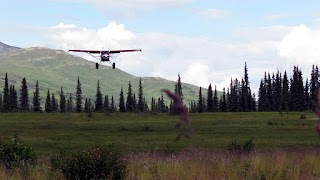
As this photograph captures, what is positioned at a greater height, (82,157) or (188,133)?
(188,133)

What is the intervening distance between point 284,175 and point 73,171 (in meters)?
5.46

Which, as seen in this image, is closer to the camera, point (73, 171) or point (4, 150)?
point (73, 171)

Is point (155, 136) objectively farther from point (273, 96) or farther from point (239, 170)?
point (273, 96)

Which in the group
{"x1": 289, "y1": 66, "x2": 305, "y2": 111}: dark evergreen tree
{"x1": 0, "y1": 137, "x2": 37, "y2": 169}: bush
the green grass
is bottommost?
the green grass

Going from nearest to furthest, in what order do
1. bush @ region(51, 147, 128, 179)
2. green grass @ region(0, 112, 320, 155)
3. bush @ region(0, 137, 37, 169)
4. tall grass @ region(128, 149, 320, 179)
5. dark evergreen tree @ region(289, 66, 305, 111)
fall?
tall grass @ region(128, 149, 320, 179)
bush @ region(51, 147, 128, 179)
bush @ region(0, 137, 37, 169)
green grass @ region(0, 112, 320, 155)
dark evergreen tree @ region(289, 66, 305, 111)

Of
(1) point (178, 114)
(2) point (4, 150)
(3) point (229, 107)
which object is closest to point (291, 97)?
(3) point (229, 107)

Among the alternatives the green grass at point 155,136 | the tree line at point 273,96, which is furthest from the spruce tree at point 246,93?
the green grass at point 155,136

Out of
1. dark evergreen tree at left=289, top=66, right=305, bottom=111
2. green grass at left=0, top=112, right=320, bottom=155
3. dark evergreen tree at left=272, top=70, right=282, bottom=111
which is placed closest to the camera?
green grass at left=0, top=112, right=320, bottom=155

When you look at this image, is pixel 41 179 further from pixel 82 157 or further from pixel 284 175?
pixel 284 175

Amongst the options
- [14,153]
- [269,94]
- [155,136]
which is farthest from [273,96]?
[14,153]

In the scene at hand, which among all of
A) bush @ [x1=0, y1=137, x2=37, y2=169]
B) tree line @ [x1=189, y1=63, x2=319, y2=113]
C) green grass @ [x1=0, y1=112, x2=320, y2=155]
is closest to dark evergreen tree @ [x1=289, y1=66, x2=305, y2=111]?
tree line @ [x1=189, y1=63, x2=319, y2=113]

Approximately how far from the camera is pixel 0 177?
473 inches

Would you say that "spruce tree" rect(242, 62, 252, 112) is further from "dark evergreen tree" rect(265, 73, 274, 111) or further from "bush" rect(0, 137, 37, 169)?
"bush" rect(0, 137, 37, 169)

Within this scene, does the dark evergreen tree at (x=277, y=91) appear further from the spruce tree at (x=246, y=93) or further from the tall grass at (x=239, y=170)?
the tall grass at (x=239, y=170)
